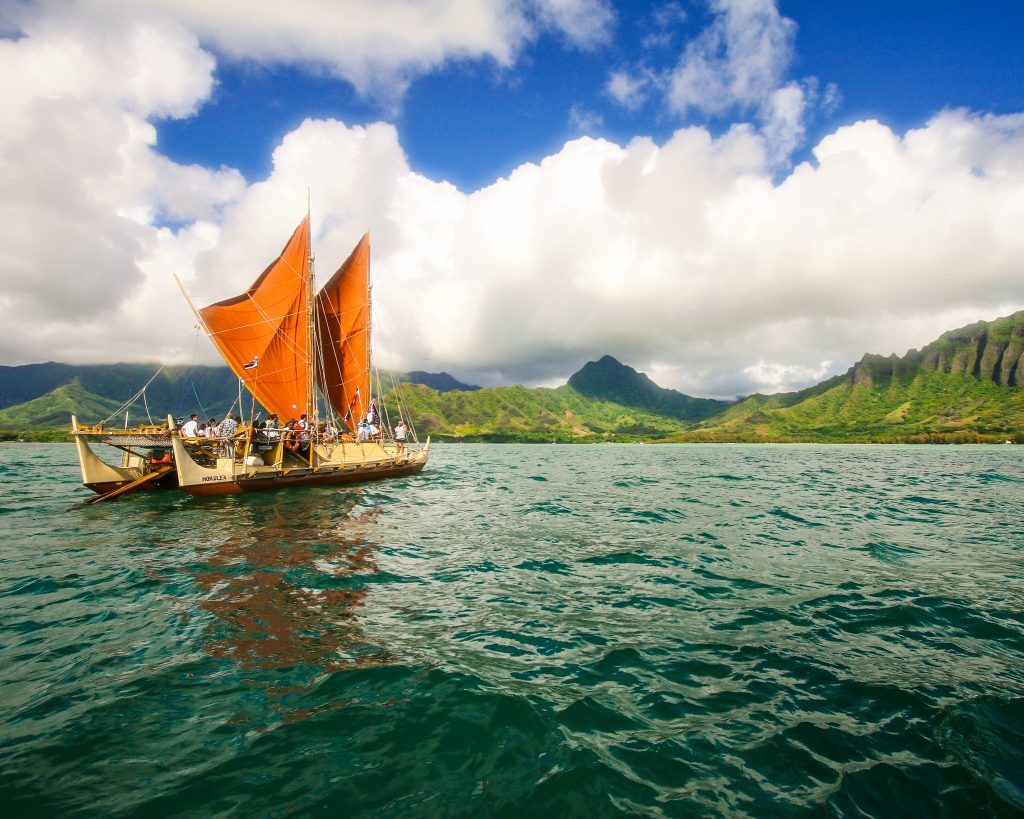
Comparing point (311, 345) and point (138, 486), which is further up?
point (311, 345)

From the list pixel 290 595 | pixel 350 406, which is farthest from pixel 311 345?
pixel 290 595

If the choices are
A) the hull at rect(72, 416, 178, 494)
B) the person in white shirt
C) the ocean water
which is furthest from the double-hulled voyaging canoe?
the ocean water

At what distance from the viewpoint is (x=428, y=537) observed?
681 inches

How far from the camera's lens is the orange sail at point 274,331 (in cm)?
3584

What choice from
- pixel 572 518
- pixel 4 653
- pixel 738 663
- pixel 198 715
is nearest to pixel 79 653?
pixel 4 653

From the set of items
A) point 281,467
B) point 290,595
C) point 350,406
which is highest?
point 350,406

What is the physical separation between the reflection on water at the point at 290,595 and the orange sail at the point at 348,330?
2913 cm

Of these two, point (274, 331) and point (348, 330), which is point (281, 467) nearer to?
point (274, 331)

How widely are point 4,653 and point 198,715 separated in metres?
4.80

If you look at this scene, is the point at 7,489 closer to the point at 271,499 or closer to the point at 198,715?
the point at 271,499

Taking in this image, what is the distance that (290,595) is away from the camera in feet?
34.7

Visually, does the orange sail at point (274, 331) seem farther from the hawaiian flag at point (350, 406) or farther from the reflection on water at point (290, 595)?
the reflection on water at point (290, 595)

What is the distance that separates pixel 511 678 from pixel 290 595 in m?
6.13

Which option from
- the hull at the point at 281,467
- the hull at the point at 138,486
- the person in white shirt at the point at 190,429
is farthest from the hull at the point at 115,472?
the hull at the point at 281,467
